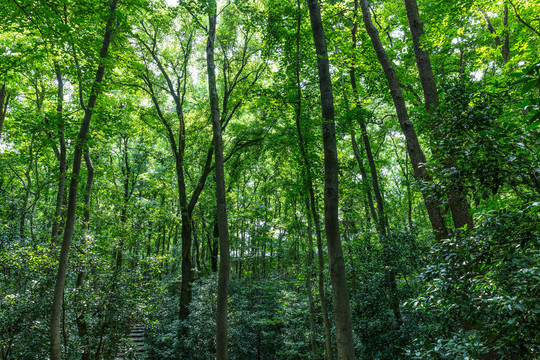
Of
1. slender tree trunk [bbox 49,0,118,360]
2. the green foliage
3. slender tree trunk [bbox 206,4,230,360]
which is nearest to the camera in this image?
the green foliage

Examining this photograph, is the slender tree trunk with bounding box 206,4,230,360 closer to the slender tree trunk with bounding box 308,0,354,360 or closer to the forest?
the forest

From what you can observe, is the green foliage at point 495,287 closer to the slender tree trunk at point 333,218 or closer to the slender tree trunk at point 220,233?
the slender tree trunk at point 333,218

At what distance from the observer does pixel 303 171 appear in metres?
8.44

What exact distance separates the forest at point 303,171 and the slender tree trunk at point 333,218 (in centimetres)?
2

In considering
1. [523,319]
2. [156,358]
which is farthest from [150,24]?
[523,319]

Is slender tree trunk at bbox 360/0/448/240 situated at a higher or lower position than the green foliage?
higher

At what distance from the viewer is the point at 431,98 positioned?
582 cm

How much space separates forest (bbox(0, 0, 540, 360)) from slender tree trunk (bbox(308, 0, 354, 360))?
0.02m

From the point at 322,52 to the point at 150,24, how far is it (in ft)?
36.3

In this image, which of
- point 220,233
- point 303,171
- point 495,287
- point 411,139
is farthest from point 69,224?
point 495,287

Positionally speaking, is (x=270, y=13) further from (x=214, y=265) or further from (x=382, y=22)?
(x=214, y=265)

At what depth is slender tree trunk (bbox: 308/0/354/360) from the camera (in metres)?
4.06

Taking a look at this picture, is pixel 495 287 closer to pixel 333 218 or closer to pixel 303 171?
pixel 333 218

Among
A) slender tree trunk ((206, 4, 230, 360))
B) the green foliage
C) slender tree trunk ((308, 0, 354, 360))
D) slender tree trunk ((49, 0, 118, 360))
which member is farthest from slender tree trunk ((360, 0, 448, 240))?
Answer: slender tree trunk ((49, 0, 118, 360))
